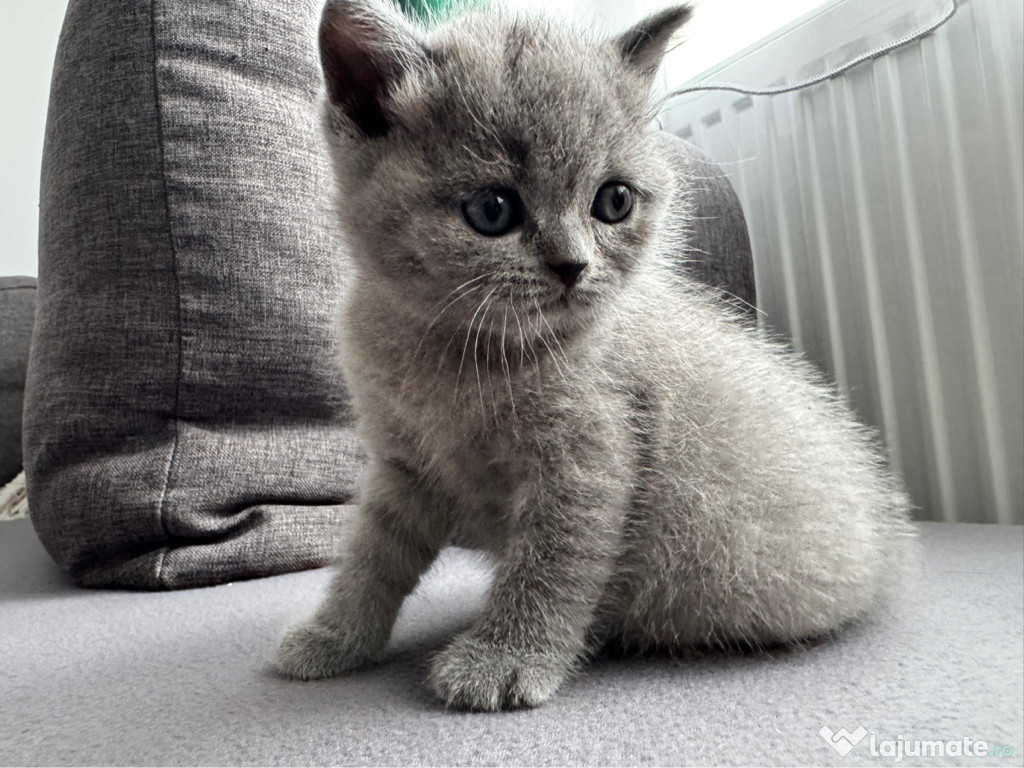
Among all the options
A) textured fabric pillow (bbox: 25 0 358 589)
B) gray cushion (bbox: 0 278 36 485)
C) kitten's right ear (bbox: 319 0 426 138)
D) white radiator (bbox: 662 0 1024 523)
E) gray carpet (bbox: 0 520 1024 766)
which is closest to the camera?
gray carpet (bbox: 0 520 1024 766)

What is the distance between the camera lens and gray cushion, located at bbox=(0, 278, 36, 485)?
1.95 m

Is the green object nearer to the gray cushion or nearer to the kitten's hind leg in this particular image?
the kitten's hind leg

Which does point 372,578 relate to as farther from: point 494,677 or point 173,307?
point 173,307

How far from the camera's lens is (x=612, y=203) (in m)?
0.71

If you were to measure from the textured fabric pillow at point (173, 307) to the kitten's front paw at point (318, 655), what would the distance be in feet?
1.52

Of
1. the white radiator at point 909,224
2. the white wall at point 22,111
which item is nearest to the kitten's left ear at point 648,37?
the white radiator at point 909,224

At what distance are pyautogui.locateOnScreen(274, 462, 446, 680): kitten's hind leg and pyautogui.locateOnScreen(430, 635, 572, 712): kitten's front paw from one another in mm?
128

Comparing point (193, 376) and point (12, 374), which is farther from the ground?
point (12, 374)

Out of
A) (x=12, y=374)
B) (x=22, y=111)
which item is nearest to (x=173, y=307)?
(x=12, y=374)

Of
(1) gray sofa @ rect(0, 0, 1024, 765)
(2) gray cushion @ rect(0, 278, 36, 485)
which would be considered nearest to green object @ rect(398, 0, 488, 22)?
(1) gray sofa @ rect(0, 0, 1024, 765)

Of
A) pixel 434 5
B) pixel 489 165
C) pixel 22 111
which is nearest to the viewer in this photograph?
pixel 489 165

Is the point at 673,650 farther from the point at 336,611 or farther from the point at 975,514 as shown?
the point at 975,514

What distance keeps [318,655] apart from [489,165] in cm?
51

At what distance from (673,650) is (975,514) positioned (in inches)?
37.0
